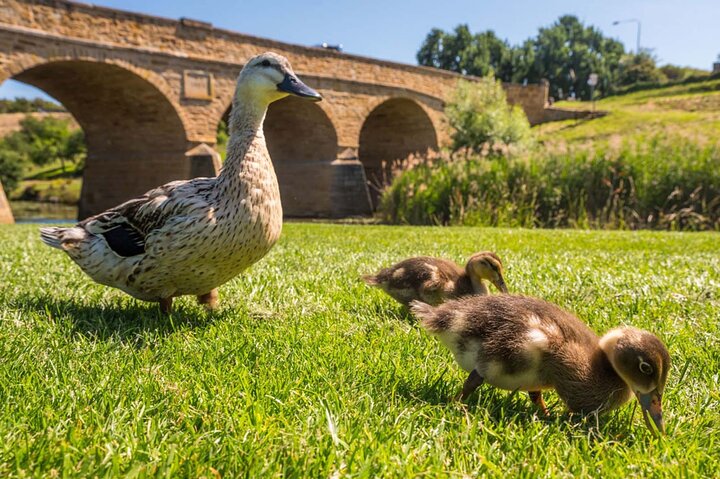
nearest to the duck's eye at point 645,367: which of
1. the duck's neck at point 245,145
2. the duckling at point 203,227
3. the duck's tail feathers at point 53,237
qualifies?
the duckling at point 203,227

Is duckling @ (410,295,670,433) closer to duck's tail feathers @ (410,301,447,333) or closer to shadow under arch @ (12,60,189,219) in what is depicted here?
duck's tail feathers @ (410,301,447,333)

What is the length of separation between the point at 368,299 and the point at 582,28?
3701 inches

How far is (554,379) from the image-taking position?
2176mm

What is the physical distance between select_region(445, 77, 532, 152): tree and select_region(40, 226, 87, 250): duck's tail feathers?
22.5 metres

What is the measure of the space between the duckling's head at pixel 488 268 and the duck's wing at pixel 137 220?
1.82 metres

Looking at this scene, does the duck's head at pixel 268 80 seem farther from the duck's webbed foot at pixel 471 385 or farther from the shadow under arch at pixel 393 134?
the shadow under arch at pixel 393 134

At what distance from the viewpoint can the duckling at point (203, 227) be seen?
3084 mm

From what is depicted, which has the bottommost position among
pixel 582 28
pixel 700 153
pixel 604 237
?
pixel 604 237

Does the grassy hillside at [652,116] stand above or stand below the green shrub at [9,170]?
above

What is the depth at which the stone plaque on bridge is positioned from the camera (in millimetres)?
22141

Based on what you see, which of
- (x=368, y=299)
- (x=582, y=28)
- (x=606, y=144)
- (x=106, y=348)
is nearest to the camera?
(x=106, y=348)

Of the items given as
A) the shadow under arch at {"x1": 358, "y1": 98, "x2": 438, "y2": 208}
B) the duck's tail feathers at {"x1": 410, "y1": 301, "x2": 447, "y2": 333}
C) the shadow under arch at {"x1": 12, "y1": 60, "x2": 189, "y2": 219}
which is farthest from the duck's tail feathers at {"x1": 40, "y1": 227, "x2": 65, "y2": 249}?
the shadow under arch at {"x1": 358, "y1": 98, "x2": 438, "y2": 208}

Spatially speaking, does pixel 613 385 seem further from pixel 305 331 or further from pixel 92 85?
pixel 92 85

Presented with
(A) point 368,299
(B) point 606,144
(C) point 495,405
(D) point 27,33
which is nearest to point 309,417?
(C) point 495,405
